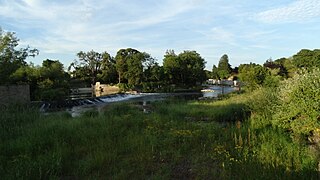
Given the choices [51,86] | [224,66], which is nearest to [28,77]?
[51,86]

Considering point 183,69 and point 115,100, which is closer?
point 115,100

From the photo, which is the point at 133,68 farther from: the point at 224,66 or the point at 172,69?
the point at 224,66

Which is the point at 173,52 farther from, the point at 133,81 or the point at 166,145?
the point at 166,145

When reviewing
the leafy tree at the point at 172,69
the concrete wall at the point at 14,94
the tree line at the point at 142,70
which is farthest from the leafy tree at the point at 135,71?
the concrete wall at the point at 14,94

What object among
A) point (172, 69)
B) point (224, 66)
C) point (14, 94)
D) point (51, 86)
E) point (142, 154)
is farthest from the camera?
point (224, 66)

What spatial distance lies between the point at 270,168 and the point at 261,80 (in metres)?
30.2

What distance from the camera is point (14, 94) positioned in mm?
25891

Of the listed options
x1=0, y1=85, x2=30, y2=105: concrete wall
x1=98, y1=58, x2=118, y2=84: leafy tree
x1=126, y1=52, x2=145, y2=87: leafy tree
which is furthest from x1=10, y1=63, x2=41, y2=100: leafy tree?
x1=98, y1=58, x2=118, y2=84: leafy tree

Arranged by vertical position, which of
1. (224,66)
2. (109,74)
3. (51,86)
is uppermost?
(224,66)

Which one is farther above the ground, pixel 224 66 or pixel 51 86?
pixel 224 66

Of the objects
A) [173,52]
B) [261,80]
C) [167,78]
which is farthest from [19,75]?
[173,52]

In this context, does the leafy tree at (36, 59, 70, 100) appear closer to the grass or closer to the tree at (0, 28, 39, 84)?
the tree at (0, 28, 39, 84)

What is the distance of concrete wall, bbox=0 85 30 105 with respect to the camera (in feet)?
81.1

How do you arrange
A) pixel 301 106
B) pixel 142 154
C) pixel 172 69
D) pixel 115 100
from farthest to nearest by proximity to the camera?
1. pixel 172 69
2. pixel 115 100
3. pixel 301 106
4. pixel 142 154
